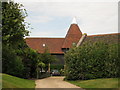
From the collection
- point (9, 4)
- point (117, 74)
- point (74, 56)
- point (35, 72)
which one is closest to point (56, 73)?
point (35, 72)

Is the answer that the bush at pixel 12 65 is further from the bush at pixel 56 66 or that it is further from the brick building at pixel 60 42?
the brick building at pixel 60 42

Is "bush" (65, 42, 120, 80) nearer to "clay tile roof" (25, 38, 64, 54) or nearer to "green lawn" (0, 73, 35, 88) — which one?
"green lawn" (0, 73, 35, 88)

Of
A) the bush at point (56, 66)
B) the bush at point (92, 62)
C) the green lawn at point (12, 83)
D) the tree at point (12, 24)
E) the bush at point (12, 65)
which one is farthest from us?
the bush at point (56, 66)

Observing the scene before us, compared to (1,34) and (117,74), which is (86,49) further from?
(1,34)

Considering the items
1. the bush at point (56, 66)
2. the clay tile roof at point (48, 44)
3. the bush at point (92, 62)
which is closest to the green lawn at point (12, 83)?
the bush at point (92, 62)

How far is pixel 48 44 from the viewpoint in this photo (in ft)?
215

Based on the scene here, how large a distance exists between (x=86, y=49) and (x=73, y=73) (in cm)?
409

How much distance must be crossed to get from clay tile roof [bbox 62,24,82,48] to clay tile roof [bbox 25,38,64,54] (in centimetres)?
265

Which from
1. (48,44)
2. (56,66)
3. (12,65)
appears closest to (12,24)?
(12,65)

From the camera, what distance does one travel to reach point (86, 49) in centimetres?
3219

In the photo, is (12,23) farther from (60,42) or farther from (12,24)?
(60,42)

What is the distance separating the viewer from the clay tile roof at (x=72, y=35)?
62312 mm

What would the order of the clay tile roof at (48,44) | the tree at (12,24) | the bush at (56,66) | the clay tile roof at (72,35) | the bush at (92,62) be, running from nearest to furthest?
1. the tree at (12,24)
2. the bush at (92,62)
3. the bush at (56,66)
4. the clay tile roof at (72,35)
5. the clay tile roof at (48,44)

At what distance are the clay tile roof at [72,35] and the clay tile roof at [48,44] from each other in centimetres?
265
